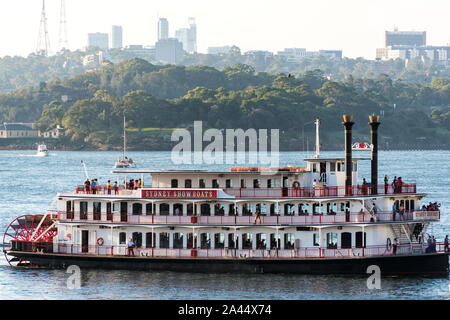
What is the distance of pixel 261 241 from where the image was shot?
151 ft

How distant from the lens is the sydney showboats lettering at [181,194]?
151 ft

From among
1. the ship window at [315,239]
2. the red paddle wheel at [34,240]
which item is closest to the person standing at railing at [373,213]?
the ship window at [315,239]

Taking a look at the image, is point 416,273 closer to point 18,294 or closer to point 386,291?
point 386,291

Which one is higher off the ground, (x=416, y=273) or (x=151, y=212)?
(x=151, y=212)

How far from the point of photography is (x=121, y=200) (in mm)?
47031

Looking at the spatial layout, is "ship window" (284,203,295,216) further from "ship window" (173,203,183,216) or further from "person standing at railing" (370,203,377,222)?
"ship window" (173,203,183,216)

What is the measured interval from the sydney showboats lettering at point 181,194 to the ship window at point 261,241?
290 cm

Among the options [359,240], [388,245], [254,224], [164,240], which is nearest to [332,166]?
[359,240]

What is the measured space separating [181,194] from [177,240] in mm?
2318

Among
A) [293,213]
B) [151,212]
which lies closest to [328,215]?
[293,213]

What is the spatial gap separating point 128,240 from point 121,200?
2019mm

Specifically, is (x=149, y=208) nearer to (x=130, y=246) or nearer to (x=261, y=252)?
(x=130, y=246)

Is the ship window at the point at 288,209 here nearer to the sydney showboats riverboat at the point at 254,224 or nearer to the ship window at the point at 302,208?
the sydney showboats riverboat at the point at 254,224
